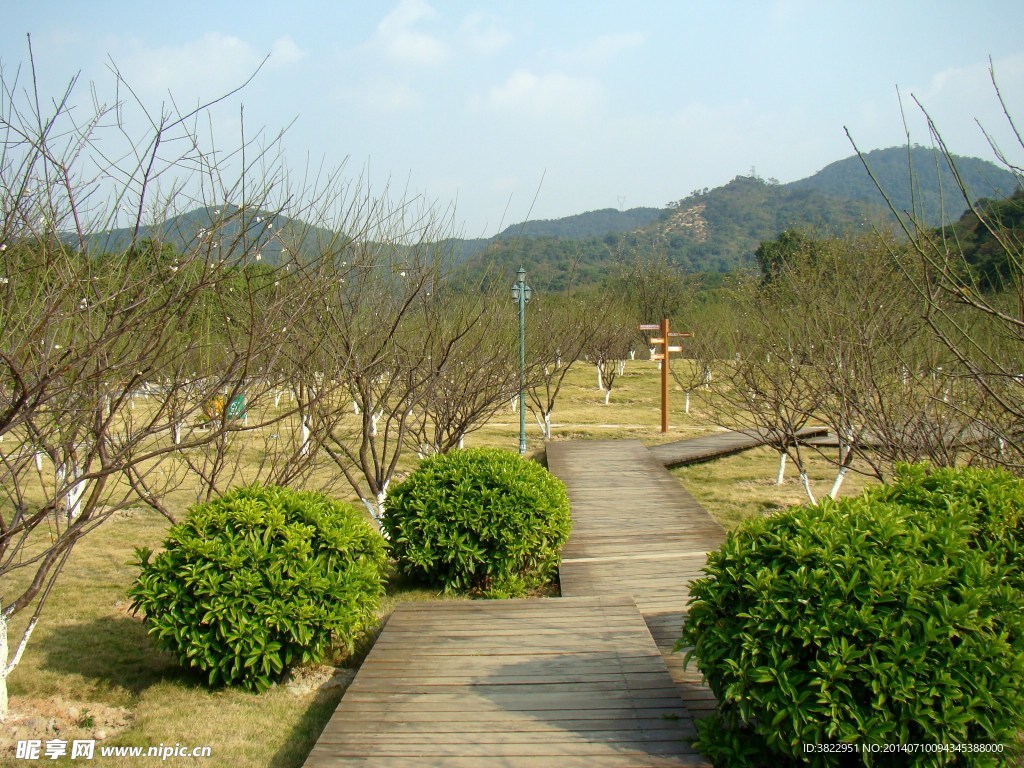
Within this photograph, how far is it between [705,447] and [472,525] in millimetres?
10226

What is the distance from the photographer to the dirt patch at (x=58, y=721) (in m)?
4.04

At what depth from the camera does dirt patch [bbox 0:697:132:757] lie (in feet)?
13.2

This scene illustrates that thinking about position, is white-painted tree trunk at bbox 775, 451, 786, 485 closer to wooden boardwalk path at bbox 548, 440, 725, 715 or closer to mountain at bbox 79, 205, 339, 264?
wooden boardwalk path at bbox 548, 440, 725, 715

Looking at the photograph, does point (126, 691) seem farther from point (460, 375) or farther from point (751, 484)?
point (751, 484)

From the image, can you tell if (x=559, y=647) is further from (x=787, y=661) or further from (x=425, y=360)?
(x=425, y=360)

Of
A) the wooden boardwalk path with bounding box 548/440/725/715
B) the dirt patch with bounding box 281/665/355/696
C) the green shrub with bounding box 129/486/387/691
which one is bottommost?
the wooden boardwalk path with bounding box 548/440/725/715

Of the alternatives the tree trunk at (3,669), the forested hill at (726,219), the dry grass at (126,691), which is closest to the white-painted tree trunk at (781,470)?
the dry grass at (126,691)

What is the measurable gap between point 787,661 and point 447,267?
630cm

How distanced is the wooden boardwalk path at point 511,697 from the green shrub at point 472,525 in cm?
123

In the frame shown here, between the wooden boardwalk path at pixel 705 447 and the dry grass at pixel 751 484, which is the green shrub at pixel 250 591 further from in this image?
the wooden boardwalk path at pixel 705 447

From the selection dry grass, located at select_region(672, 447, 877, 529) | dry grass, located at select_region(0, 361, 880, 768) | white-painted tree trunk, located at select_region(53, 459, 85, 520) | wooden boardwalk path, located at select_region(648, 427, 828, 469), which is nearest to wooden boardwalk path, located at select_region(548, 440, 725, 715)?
dry grass, located at select_region(672, 447, 877, 529)

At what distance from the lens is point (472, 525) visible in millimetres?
6578

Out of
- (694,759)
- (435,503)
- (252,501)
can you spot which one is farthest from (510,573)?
(694,759)

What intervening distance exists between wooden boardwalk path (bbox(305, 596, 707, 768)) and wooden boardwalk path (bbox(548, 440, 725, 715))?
374 mm
